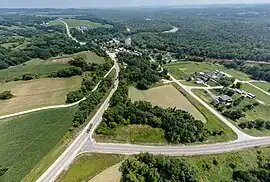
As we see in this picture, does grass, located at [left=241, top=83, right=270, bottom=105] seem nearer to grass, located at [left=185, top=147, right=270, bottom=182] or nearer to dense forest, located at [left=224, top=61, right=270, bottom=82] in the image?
dense forest, located at [left=224, top=61, right=270, bottom=82]

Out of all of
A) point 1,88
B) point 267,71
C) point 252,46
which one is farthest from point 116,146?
point 252,46

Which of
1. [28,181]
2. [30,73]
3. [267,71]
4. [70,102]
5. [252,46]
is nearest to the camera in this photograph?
[28,181]

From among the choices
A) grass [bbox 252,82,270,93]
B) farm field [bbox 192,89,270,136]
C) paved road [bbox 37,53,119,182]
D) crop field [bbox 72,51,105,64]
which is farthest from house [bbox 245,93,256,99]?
crop field [bbox 72,51,105,64]

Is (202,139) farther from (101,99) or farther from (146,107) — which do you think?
(101,99)

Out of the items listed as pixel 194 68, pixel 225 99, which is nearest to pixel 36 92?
pixel 225 99

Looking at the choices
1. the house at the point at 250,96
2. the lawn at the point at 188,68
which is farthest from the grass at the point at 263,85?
A: the lawn at the point at 188,68

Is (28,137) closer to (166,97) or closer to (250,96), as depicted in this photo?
(166,97)

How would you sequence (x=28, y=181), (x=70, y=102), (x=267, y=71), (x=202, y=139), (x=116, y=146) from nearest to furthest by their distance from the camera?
(x=28, y=181)
(x=116, y=146)
(x=202, y=139)
(x=70, y=102)
(x=267, y=71)
